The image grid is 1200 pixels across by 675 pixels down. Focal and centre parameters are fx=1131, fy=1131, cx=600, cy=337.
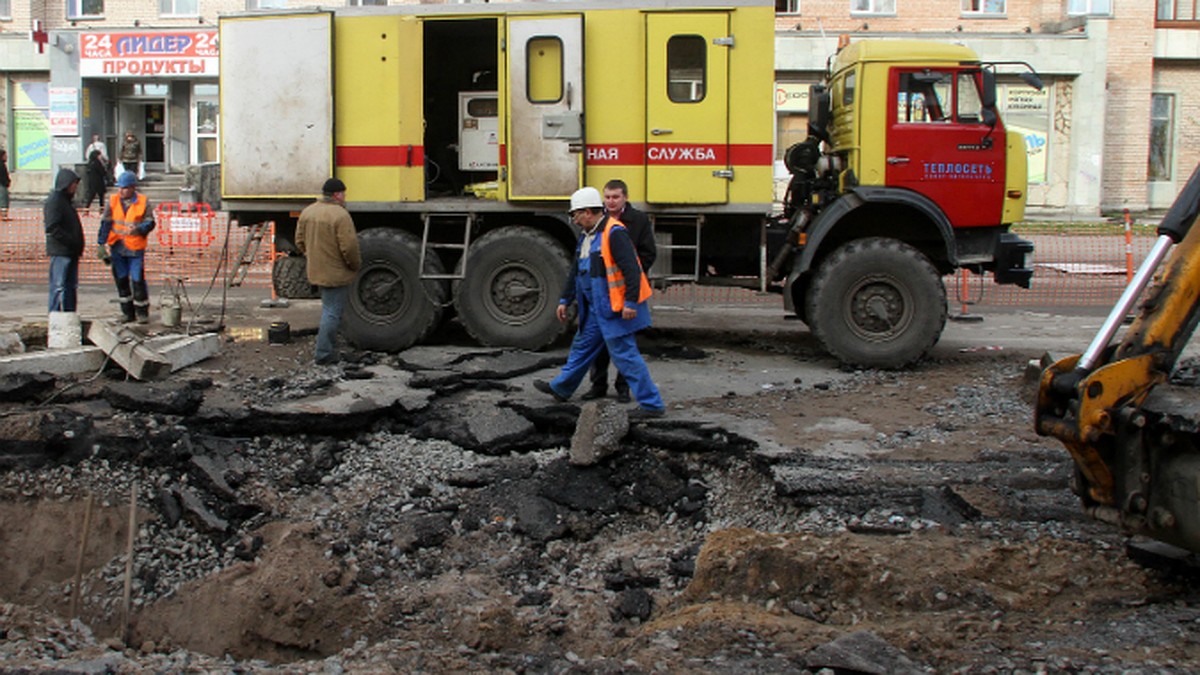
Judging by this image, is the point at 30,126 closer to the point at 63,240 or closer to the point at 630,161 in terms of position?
the point at 63,240

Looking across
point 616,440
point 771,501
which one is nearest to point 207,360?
point 616,440

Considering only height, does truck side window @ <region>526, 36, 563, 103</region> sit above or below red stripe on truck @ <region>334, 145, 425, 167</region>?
above

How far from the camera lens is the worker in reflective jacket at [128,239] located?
12.6 meters

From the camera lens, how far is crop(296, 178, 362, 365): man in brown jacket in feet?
33.9

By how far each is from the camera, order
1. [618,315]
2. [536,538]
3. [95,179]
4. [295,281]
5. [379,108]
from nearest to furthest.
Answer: [536,538], [618,315], [379,108], [295,281], [95,179]

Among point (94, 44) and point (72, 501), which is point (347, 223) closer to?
point (72, 501)

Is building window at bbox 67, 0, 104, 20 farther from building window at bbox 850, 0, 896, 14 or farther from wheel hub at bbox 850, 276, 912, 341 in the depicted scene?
wheel hub at bbox 850, 276, 912, 341

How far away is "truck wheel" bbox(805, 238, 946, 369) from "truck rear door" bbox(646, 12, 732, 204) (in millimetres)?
1361

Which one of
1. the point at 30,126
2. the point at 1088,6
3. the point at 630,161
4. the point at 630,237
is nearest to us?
the point at 630,237

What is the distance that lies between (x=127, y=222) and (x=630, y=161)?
582 cm

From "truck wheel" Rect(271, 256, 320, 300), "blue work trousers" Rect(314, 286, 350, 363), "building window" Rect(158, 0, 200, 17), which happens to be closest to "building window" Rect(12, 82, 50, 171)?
"building window" Rect(158, 0, 200, 17)

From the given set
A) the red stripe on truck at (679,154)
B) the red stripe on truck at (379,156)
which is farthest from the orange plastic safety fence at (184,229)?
the red stripe on truck at (679,154)

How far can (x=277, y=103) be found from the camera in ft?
36.8

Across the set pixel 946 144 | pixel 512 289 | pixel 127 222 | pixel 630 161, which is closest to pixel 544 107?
pixel 630 161
